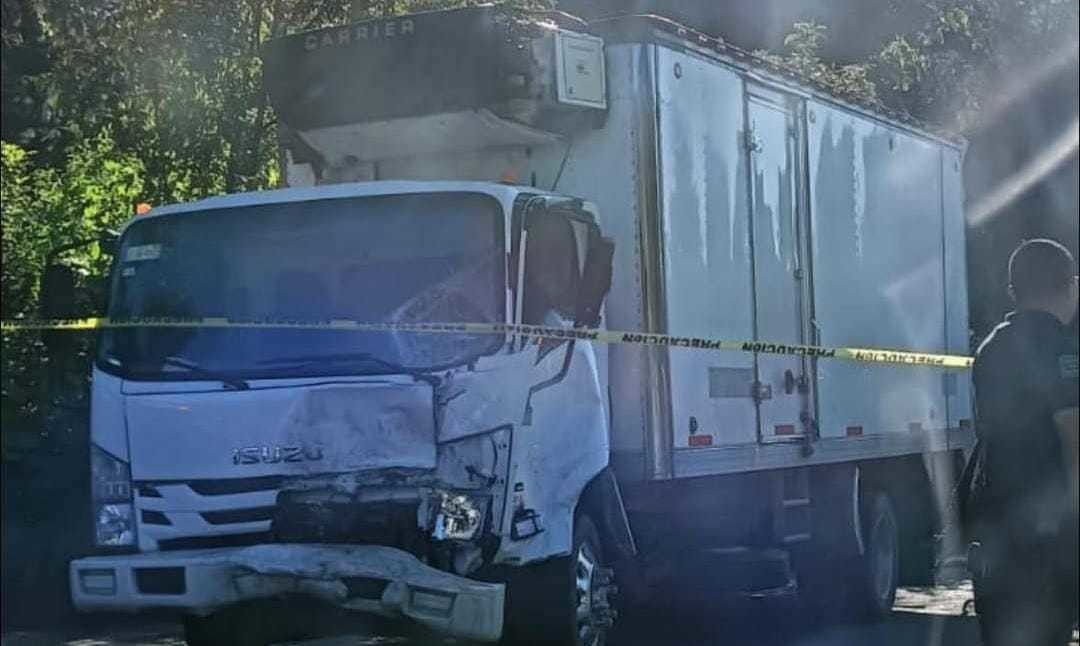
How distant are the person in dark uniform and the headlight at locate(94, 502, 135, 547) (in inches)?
144

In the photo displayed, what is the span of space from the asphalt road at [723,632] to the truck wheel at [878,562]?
0.45ft

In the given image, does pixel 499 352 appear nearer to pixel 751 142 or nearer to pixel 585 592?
pixel 585 592

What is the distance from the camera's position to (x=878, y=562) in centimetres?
1134

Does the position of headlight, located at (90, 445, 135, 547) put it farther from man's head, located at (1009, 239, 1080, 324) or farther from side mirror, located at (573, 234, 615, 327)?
man's head, located at (1009, 239, 1080, 324)

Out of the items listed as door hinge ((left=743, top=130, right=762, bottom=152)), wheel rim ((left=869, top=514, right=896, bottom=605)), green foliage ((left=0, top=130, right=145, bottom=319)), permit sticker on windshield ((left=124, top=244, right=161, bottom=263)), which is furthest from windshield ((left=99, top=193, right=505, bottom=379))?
green foliage ((left=0, top=130, right=145, bottom=319))

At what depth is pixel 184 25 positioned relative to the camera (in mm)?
12977

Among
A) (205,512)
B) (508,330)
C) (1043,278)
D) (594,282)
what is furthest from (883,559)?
(205,512)

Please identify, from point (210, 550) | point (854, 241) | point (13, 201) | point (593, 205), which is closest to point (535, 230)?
point (593, 205)

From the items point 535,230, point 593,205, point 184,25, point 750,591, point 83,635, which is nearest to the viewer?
point 535,230

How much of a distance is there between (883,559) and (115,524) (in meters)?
5.95

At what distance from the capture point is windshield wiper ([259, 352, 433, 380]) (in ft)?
23.6

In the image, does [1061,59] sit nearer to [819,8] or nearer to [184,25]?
[819,8]

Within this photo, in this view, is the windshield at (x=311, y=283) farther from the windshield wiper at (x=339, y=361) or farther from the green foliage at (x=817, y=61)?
the green foliage at (x=817, y=61)

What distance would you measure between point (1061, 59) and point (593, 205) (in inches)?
522
